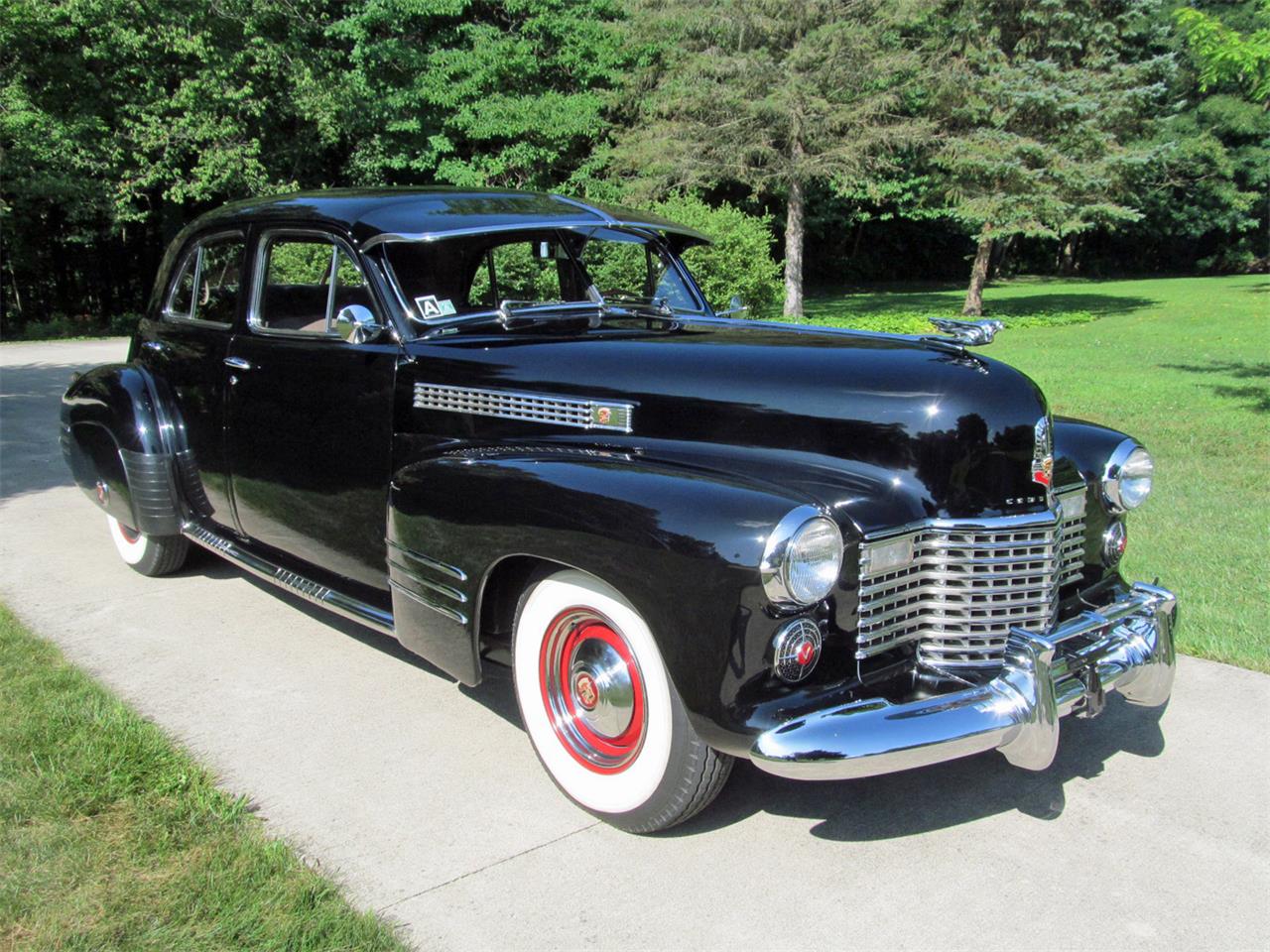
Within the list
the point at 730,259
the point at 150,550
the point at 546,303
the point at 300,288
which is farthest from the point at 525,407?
the point at 730,259

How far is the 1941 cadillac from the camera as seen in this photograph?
8.64 feet

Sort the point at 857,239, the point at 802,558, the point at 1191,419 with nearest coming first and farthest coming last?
the point at 802,558, the point at 1191,419, the point at 857,239

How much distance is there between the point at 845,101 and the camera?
19.8 m

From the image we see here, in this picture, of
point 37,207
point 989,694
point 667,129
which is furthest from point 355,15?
point 989,694

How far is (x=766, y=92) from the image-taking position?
19469mm

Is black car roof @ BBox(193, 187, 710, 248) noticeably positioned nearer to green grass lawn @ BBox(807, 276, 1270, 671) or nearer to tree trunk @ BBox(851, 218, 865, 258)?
green grass lawn @ BBox(807, 276, 1270, 671)

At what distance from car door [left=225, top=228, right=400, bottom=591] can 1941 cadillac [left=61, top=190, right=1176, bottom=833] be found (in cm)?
1

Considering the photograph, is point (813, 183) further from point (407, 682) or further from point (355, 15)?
point (407, 682)

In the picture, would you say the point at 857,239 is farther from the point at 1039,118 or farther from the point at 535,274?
the point at 535,274

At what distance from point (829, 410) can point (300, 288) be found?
8.25 ft

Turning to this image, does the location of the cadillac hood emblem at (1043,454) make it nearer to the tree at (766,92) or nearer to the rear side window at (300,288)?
the rear side window at (300,288)

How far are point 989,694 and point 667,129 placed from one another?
1827cm

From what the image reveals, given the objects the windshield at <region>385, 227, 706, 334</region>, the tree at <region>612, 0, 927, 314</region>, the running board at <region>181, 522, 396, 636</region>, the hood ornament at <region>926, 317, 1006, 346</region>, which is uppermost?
the tree at <region>612, 0, 927, 314</region>

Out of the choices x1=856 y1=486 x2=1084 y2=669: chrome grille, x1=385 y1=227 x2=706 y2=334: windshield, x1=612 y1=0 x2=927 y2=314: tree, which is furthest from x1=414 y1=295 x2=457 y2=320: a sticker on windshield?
x1=612 y1=0 x2=927 y2=314: tree
